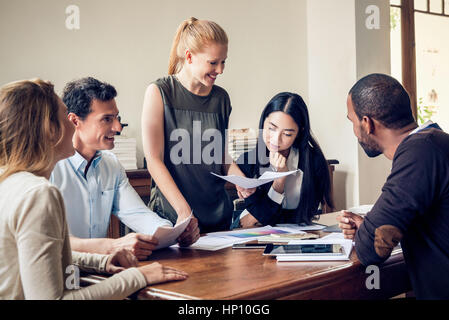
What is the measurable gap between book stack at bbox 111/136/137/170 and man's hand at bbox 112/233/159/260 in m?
1.75

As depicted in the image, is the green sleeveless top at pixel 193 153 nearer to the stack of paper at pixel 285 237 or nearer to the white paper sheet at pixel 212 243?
the white paper sheet at pixel 212 243

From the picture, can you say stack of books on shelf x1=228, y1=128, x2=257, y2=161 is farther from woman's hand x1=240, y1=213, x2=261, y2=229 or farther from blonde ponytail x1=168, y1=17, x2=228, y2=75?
blonde ponytail x1=168, y1=17, x2=228, y2=75

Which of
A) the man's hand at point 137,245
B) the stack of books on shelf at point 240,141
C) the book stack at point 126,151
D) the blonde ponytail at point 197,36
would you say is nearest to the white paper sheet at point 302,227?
the man's hand at point 137,245

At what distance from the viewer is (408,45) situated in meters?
5.44

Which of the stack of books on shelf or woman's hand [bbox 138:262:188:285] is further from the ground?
the stack of books on shelf

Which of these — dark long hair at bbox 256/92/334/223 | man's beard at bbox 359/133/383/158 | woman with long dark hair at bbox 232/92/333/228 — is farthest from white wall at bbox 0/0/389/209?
man's beard at bbox 359/133/383/158

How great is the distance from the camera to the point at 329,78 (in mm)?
4715

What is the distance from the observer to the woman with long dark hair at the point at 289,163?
264 cm

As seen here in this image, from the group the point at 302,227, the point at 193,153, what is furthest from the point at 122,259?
the point at 302,227

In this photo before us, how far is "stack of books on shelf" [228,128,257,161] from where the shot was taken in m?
4.01

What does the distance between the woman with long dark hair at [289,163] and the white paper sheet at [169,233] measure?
79 centimetres
